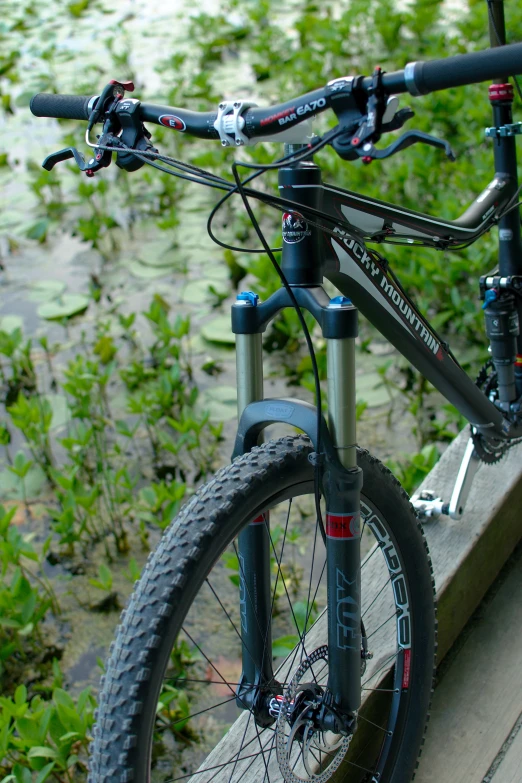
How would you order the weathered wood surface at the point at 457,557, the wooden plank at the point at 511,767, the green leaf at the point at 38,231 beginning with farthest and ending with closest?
the green leaf at the point at 38,231
the wooden plank at the point at 511,767
the weathered wood surface at the point at 457,557

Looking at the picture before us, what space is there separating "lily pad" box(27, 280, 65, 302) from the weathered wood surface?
81.9 inches

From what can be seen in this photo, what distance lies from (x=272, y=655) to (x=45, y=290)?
2.50 m

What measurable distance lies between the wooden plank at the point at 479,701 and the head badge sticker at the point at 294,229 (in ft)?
3.32

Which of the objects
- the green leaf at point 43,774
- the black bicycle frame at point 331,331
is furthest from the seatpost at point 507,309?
the green leaf at point 43,774

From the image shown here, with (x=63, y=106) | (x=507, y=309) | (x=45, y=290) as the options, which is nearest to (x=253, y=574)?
(x=63, y=106)

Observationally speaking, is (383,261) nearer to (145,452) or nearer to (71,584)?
(71,584)

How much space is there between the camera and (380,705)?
154 cm

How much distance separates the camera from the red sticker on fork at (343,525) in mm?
1204

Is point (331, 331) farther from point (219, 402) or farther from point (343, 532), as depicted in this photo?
point (219, 402)

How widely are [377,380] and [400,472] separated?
50 centimetres

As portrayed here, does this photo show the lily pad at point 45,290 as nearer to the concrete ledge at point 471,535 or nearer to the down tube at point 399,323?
the concrete ledge at point 471,535

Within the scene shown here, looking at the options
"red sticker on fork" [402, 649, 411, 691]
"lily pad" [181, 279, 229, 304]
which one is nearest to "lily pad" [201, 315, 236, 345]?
"lily pad" [181, 279, 229, 304]

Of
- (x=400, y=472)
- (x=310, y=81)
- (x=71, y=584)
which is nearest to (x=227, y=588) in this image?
(x=71, y=584)

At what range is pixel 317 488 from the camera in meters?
1.21
